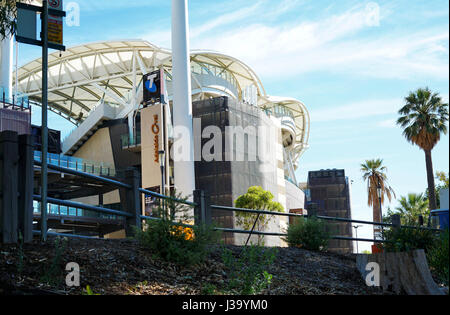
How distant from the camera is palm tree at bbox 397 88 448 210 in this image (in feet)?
159

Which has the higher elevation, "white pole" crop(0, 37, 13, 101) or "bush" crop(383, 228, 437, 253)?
"white pole" crop(0, 37, 13, 101)

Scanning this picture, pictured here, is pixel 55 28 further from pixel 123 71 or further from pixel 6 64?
pixel 123 71

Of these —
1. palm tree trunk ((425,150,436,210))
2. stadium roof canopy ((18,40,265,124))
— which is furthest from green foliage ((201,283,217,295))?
stadium roof canopy ((18,40,265,124))

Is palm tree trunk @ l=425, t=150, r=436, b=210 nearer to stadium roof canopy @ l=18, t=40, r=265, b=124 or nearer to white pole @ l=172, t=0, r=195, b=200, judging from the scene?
white pole @ l=172, t=0, r=195, b=200

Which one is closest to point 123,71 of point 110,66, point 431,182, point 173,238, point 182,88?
point 110,66

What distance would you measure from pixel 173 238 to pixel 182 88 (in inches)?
1648

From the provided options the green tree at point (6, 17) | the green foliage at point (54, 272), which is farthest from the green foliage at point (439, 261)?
the green tree at point (6, 17)

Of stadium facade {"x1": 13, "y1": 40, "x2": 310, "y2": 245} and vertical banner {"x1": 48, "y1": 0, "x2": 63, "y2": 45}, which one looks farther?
stadium facade {"x1": 13, "y1": 40, "x2": 310, "y2": 245}

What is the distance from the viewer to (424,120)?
160 feet

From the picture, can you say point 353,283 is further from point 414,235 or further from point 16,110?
point 16,110

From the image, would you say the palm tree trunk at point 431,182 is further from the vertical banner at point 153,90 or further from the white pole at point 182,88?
the vertical banner at point 153,90

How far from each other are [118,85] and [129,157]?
924 inches

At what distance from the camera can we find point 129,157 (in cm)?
6216

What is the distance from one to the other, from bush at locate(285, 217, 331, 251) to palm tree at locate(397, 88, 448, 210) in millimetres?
37687
